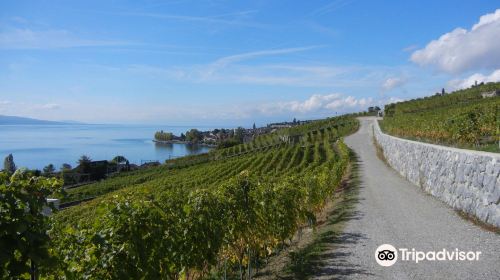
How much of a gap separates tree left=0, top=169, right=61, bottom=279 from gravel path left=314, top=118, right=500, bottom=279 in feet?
15.9

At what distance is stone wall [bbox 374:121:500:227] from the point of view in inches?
339

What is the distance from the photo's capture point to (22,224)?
2432 mm

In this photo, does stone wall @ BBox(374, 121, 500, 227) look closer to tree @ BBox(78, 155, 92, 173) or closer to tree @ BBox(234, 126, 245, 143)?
tree @ BBox(78, 155, 92, 173)

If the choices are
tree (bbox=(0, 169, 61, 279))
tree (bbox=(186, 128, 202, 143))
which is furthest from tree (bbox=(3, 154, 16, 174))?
tree (bbox=(186, 128, 202, 143))

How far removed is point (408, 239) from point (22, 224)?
7.38 m

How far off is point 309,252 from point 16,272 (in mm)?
6363

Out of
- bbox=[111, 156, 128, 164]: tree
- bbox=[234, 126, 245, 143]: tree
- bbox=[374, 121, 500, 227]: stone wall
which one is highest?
bbox=[374, 121, 500, 227]: stone wall

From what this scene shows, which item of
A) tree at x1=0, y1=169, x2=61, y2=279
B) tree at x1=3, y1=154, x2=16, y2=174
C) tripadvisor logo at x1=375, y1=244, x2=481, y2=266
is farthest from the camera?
tripadvisor logo at x1=375, y1=244, x2=481, y2=266

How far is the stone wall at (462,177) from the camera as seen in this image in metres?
8.60

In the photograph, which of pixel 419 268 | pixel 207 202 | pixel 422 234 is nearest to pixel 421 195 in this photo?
pixel 422 234

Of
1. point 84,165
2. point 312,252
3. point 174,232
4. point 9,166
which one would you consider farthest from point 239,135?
point 174,232

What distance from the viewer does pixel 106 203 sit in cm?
382

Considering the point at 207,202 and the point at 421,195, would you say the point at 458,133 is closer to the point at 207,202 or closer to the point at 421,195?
the point at 421,195

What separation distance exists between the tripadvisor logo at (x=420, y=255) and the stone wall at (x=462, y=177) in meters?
1.84
